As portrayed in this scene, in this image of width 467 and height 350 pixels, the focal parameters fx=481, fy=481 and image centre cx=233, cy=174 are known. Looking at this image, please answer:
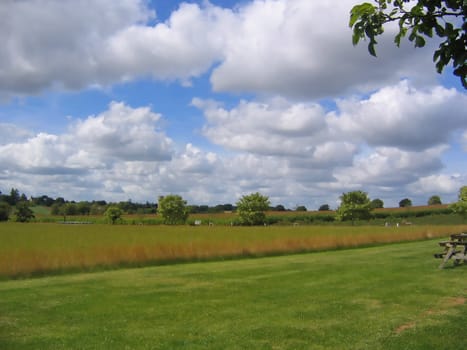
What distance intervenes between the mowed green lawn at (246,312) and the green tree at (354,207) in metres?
60.2

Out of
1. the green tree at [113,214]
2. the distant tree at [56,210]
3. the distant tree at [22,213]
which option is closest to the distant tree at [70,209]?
the distant tree at [56,210]

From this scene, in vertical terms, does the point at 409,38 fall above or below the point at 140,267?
above

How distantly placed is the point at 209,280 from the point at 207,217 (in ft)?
254

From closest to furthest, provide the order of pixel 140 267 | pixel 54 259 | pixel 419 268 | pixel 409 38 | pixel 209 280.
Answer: pixel 409 38, pixel 209 280, pixel 419 268, pixel 54 259, pixel 140 267

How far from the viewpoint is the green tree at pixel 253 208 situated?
261ft

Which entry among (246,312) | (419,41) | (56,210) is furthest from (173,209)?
(419,41)

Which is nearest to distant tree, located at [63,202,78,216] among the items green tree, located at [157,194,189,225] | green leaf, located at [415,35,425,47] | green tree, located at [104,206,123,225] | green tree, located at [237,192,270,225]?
green tree, located at [104,206,123,225]

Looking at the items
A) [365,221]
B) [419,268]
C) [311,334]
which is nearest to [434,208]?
[365,221]

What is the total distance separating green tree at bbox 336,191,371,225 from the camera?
2918 inches

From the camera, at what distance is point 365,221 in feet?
252

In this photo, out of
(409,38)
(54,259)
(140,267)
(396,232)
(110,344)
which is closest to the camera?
(409,38)

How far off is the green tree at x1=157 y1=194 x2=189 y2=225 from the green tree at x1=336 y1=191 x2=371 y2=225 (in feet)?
85.0

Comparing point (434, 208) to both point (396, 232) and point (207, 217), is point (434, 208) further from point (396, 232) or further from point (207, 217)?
point (396, 232)

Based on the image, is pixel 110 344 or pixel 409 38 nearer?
pixel 409 38
